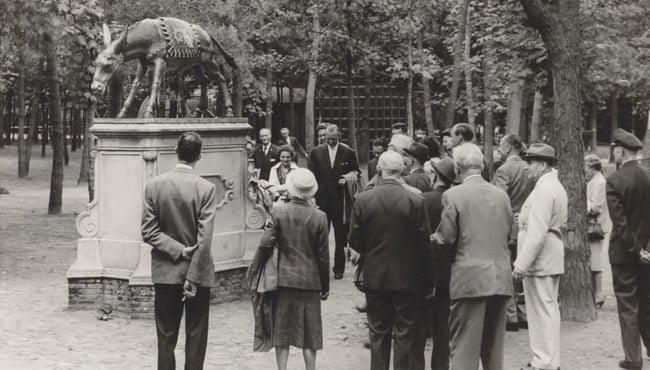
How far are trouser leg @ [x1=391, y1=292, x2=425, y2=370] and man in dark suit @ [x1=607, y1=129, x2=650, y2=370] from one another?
2327 millimetres

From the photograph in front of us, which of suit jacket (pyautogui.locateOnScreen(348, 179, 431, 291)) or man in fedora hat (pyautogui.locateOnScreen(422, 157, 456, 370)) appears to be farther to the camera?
man in fedora hat (pyautogui.locateOnScreen(422, 157, 456, 370))

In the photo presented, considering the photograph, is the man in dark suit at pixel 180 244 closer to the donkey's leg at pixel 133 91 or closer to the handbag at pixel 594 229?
the donkey's leg at pixel 133 91

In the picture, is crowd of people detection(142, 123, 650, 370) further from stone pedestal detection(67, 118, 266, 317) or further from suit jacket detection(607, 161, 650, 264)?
stone pedestal detection(67, 118, 266, 317)

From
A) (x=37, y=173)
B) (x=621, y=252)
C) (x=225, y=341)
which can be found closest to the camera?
(x=621, y=252)

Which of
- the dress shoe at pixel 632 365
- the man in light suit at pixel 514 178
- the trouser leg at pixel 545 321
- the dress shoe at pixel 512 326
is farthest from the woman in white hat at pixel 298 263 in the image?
the dress shoe at pixel 512 326

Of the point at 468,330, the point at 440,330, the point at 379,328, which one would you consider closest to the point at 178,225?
the point at 379,328

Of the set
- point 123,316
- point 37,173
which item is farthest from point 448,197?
point 37,173

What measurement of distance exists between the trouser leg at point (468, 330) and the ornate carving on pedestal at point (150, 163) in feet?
17.5

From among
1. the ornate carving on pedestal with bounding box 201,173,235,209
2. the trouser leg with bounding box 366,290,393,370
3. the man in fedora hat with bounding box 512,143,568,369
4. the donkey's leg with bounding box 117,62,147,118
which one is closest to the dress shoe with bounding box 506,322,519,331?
the man in fedora hat with bounding box 512,143,568,369

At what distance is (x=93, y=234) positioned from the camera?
12.0 m

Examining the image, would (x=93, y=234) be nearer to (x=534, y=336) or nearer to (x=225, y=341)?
(x=225, y=341)

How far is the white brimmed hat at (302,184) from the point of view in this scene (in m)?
7.92

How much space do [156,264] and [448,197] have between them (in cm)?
245

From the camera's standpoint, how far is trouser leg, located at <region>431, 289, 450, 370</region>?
8.67 metres
